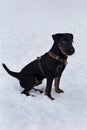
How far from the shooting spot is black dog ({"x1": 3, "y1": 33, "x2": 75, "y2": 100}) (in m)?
7.53

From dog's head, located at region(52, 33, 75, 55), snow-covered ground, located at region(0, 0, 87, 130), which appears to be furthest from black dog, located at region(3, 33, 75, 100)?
snow-covered ground, located at region(0, 0, 87, 130)

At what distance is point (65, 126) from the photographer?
22.4 ft

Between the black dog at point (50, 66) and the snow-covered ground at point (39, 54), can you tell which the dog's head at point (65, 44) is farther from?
the snow-covered ground at point (39, 54)

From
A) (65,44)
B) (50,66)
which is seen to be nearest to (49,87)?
(50,66)

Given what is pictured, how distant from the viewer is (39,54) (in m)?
10.8

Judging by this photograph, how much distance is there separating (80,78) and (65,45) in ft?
6.06

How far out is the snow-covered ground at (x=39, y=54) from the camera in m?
6.90

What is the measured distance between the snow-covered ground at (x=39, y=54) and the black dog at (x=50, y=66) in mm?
263

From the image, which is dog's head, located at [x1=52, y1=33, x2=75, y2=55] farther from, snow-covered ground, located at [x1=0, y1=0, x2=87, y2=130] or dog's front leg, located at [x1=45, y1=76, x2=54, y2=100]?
snow-covered ground, located at [x1=0, y1=0, x2=87, y2=130]

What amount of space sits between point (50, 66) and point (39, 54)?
3209 mm

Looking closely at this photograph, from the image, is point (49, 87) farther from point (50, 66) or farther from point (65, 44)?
point (65, 44)

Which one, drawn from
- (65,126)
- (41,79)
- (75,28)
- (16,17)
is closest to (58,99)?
(41,79)

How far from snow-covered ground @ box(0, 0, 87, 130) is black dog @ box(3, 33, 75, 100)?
0.86ft

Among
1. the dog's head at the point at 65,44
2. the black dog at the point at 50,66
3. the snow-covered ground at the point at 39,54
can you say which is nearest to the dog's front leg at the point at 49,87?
the black dog at the point at 50,66
